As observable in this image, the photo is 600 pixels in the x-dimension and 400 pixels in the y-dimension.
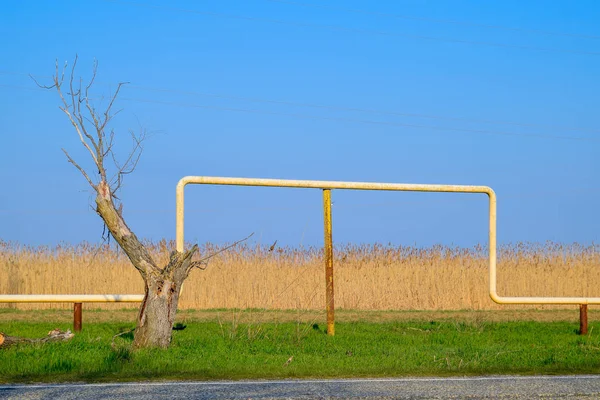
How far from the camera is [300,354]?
31.9 ft

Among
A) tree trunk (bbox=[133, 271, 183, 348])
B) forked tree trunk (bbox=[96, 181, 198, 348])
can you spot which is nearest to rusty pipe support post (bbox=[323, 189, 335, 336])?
forked tree trunk (bbox=[96, 181, 198, 348])

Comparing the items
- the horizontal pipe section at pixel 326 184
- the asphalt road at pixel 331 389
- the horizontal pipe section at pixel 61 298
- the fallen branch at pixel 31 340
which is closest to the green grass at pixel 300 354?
the fallen branch at pixel 31 340

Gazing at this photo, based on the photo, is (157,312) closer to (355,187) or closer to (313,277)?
(355,187)

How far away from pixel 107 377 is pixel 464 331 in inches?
245

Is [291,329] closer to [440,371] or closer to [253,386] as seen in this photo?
[440,371]

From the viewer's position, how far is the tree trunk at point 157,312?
32.1 feet

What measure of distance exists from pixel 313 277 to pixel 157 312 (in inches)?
335

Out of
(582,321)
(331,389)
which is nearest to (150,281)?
(331,389)

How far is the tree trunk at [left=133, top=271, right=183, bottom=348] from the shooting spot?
9797 millimetres

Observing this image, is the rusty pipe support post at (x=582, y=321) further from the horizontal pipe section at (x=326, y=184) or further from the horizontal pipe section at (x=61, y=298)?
the horizontal pipe section at (x=61, y=298)

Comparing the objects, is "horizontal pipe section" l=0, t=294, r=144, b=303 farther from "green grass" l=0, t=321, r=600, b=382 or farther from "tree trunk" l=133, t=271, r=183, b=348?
"tree trunk" l=133, t=271, r=183, b=348

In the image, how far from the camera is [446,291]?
1847 cm

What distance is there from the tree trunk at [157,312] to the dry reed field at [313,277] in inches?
279

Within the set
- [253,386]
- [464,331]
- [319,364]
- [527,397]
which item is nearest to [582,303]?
[464,331]
